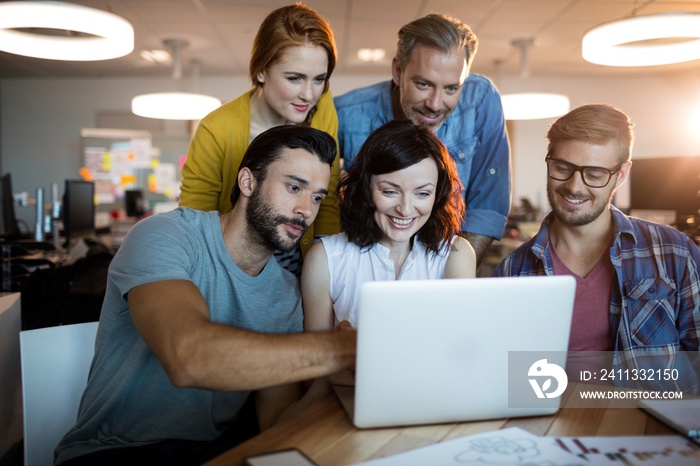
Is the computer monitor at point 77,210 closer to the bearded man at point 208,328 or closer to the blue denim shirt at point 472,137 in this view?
the blue denim shirt at point 472,137

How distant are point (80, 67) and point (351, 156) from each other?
595cm

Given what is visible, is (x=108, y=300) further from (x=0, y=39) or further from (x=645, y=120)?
(x=645, y=120)

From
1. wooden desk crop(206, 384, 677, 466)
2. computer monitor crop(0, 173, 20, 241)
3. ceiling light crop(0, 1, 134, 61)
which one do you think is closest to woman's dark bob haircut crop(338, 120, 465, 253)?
wooden desk crop(206, 384, 677, 466)

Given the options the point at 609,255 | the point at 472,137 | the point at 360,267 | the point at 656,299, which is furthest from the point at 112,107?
the point at 656,299

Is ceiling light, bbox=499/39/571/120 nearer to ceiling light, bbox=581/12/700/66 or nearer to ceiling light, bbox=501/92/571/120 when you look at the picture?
ceiling light, bbox=501/92/571/120

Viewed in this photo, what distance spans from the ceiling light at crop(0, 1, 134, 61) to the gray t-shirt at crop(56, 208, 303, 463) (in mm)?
1729

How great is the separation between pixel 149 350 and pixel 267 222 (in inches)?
16.7

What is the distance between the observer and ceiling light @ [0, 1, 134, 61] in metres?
2.63

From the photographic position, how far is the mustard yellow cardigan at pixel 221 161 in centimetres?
193

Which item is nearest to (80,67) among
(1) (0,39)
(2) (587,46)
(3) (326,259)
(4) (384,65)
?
A: (4) (384,65)

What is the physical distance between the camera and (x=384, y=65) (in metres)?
7.11

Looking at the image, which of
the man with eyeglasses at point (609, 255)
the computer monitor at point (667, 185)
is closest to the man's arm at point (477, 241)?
the man with eyeglasses at point (609, 255)

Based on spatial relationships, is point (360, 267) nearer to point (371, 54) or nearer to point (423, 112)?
point (423, 112)

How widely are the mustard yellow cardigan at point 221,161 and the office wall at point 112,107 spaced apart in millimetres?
5884
